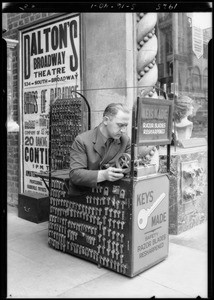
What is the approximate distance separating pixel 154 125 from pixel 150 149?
4.56ft

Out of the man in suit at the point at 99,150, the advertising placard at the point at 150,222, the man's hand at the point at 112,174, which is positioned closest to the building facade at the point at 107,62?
the man in suit at the point at 99,150

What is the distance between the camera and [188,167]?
207 inches

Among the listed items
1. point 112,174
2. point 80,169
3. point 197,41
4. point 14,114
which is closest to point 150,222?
point 112,174

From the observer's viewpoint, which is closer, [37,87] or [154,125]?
[154,125]

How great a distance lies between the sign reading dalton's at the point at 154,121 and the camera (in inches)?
142

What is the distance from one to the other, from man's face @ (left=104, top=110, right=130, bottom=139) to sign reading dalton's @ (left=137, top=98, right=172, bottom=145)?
0.34 m

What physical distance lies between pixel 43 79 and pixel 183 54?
258 centimetres

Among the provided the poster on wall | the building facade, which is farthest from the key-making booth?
the poster on wall

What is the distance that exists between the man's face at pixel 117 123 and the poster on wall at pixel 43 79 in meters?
1.86

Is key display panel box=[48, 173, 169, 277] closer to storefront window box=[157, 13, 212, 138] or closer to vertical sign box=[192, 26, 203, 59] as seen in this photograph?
storefront window box=[157, 13, 212, 138]

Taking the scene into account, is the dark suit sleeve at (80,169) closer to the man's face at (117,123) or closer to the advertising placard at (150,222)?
the man's face at (117,123)

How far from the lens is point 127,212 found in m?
3.70
